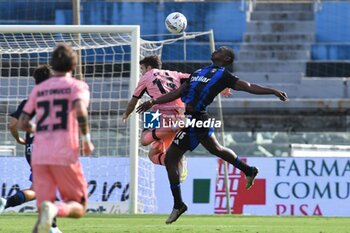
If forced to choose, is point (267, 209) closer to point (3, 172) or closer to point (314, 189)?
point (314, 189)

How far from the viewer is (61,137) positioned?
938 centimetres

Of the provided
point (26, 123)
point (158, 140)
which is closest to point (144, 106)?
point (158, 140)

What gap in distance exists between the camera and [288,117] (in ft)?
103

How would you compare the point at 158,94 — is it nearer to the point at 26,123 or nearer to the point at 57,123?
the point at 26,123

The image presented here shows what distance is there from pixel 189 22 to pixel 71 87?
983 inches

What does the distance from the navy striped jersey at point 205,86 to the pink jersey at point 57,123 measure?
4.81m

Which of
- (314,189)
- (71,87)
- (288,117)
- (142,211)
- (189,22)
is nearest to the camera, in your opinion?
(71,87)

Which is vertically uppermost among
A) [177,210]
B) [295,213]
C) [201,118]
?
[201,118]

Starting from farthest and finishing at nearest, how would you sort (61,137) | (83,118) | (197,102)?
(197,102), (61,137), (83,118)

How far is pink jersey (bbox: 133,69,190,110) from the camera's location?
15749 millimetres

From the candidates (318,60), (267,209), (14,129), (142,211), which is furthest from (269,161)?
(318,60)

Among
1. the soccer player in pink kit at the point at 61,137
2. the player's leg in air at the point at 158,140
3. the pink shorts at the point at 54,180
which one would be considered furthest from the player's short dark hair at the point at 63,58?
the player's leg in air at the point at 158,140

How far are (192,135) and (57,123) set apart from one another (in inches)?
194

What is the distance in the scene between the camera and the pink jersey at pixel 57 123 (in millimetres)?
9344
